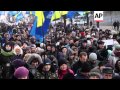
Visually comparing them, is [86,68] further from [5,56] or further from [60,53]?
[5,56]

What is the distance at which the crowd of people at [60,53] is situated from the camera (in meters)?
8.57

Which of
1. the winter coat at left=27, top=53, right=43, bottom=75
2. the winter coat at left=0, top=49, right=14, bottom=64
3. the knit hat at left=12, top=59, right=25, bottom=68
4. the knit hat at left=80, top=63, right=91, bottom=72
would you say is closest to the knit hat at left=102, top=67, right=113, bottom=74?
the knit hat at left=80, top=63, right=91, bottom=72

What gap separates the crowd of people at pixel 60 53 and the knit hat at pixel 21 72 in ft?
0.04

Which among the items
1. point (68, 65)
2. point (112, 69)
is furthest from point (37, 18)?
point (112, 69)

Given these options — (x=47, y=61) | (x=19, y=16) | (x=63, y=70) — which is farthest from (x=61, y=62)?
(x=19, y=16)

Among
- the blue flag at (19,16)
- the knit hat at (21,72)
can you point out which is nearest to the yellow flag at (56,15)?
the blue flag at (19,16)

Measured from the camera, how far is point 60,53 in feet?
29.1

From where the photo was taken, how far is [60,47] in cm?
902

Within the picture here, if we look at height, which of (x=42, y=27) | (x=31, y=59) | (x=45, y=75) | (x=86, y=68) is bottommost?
(x=45, y=75)

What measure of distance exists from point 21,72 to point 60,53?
4.14ft

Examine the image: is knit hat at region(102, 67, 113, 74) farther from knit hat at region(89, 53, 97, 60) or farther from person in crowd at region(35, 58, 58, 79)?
person in crowd at region(35, 58, 58, 79)

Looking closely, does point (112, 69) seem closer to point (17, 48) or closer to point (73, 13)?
point (73, 13)
